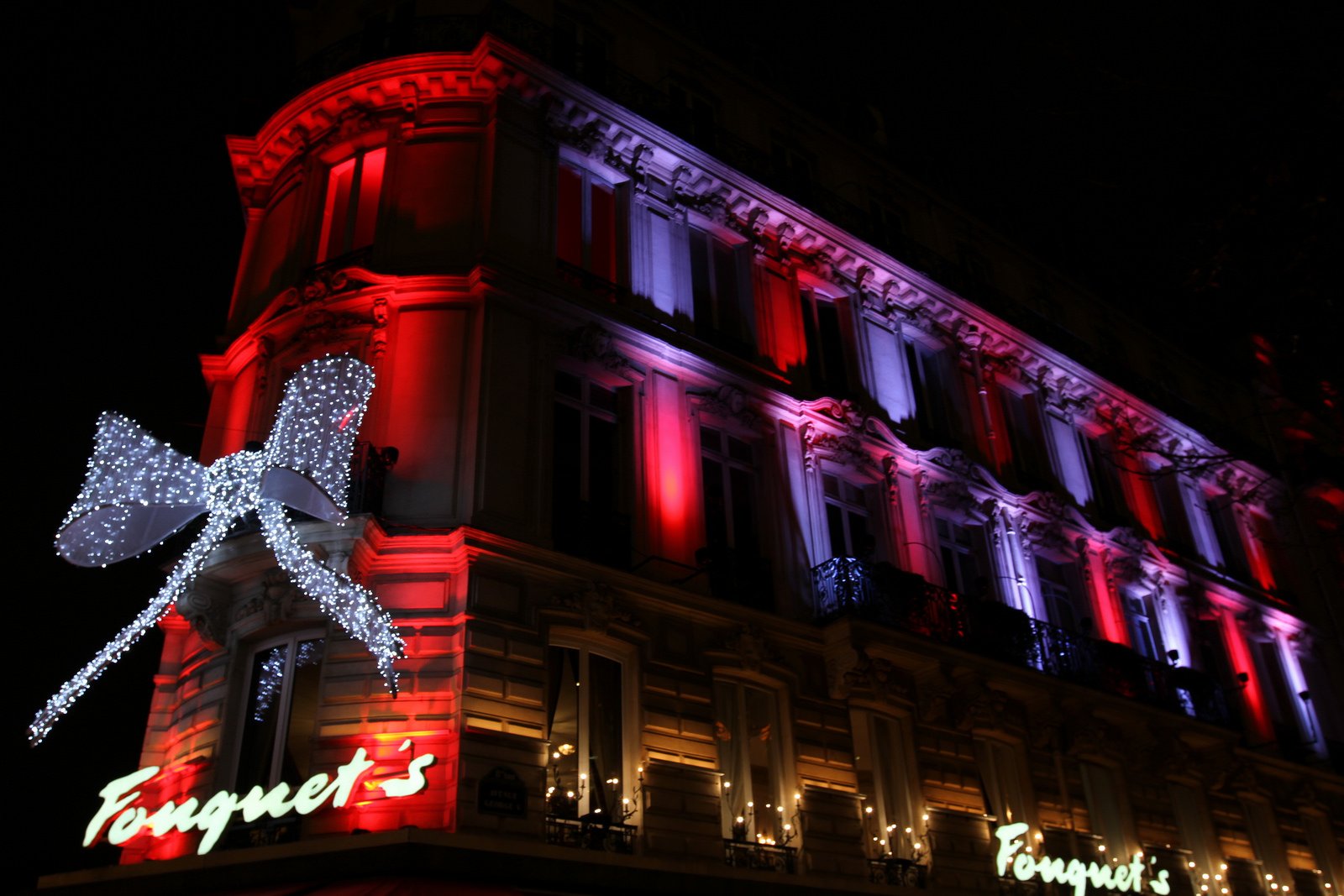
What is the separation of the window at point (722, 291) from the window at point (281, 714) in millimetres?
7804

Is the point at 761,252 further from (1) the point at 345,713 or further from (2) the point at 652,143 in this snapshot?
(1) the point at 345,713

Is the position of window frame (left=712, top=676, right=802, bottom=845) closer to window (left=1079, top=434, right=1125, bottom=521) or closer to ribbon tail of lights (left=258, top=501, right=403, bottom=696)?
ribbon tail of lights (left=258, top=501, right=403, bottom=696)

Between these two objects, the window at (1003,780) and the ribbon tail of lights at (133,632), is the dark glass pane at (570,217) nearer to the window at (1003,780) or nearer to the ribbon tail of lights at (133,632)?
the ribbon tail of lights at (133,632)

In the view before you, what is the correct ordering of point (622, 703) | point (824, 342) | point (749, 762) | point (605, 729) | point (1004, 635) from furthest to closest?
point (824, 342) < point (1004, 635) < point (749, 762) < point (622, 703) < point (605, 729)

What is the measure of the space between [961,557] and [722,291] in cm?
601

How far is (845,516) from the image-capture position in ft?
57.8

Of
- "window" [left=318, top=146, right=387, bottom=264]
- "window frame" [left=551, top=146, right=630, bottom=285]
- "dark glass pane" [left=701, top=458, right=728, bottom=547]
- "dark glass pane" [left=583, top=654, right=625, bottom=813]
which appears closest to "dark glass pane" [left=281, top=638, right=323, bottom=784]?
"dark glass pane" [left=583, top=654, right=625, bottom=813]

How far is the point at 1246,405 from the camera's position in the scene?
30.5 m

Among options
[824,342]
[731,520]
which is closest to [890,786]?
[731,520]

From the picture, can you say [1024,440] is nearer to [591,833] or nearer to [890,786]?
[890,786]

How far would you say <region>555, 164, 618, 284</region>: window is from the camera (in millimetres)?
16469

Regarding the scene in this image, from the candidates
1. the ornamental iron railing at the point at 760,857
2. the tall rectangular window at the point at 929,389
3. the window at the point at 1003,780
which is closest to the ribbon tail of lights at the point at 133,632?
the ornamental iron railing at the point at 760,857

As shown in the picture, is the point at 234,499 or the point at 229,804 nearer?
the point at 229,804

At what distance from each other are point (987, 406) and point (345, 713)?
14248 millimetres
